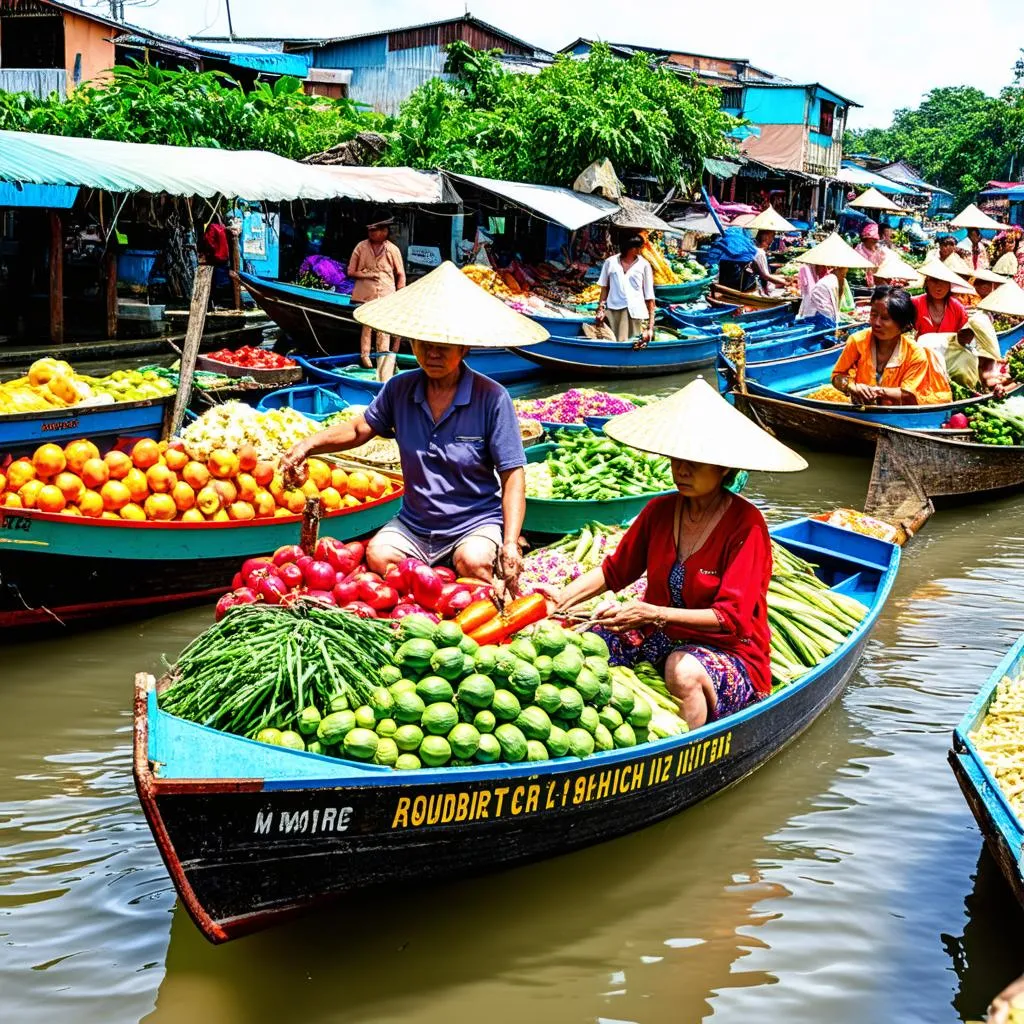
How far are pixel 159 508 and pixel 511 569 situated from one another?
276 cm

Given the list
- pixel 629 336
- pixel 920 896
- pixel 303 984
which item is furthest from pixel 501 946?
pixel 629 336

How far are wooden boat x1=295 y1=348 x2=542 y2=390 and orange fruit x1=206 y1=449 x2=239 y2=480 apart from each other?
405 centimetres

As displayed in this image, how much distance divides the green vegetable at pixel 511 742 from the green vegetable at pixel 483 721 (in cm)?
4

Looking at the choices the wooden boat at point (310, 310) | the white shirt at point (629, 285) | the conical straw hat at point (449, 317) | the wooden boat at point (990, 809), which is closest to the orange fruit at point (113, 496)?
the conical straw hat at point (449, 317)

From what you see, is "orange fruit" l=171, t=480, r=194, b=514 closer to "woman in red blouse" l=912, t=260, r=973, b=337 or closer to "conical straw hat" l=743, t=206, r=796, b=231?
"woman in red blouse" l=912, t=260, r=973, b=337

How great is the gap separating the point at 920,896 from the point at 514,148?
19.0 metres

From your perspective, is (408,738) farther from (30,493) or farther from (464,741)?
(30,493)

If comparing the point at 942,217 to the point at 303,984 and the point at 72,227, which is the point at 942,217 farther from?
the point at 303,984

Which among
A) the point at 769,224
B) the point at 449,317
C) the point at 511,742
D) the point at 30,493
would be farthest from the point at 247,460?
the point at 769,224

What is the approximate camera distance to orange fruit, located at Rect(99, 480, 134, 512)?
653 centimetres

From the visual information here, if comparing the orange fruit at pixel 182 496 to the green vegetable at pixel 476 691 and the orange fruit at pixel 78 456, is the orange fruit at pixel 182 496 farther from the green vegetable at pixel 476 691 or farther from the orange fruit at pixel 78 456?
the green vegetable at pixel 476 691

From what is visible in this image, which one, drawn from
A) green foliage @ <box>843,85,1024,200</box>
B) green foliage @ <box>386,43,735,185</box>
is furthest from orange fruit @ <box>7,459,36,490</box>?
green foliage @ <box>843,85,1024,200</box>

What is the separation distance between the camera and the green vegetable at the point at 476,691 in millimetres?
3725

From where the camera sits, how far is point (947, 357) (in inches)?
438
